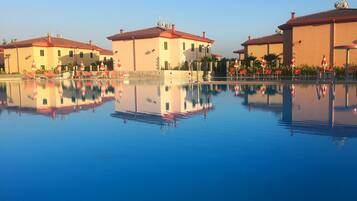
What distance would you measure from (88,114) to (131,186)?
6.76m

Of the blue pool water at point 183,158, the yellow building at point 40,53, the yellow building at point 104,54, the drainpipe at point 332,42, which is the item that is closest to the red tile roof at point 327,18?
the drainpipe at point 332,42

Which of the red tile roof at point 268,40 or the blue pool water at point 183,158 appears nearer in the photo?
the blue pool water at point 183,158

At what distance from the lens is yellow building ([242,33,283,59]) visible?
38634 millimetres

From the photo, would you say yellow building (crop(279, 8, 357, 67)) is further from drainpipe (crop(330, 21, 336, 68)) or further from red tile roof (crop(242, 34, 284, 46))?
red tile roof (crop(242, 34, 284, 46))

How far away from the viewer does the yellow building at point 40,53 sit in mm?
44781

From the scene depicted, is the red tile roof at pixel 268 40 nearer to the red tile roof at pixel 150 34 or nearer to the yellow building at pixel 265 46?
the yellow building at pixel 265 46

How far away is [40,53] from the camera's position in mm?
45375

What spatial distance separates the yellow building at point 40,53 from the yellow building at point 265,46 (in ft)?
82.3

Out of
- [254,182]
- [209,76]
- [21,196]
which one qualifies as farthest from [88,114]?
[209,76]

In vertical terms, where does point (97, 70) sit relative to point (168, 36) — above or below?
below

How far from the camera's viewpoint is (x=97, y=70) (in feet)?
134

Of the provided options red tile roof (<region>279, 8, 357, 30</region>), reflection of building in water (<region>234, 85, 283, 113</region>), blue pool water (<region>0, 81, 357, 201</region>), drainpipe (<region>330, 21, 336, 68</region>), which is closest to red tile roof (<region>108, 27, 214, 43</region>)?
red tile roof (<region>279, 8, 357, 30</region>)

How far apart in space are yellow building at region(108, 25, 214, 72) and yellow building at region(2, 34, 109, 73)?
1205 cm

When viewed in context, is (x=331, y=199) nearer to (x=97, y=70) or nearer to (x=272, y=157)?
(x=272, y=157)
